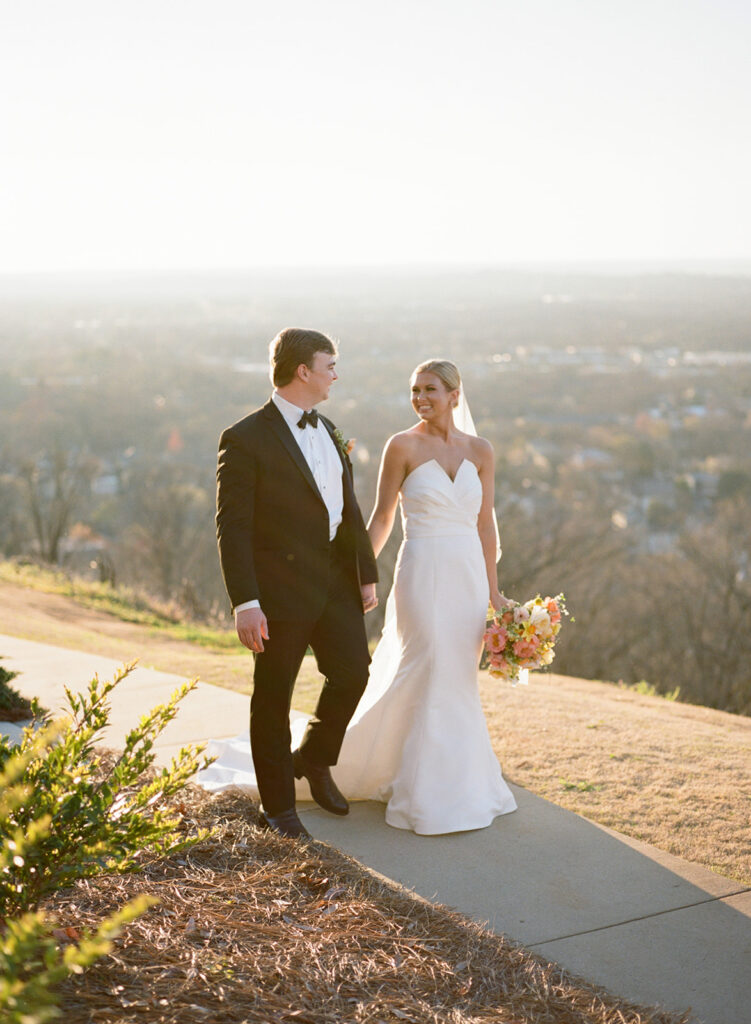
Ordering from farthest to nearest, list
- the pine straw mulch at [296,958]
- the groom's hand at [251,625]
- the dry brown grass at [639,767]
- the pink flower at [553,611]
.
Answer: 1. the pink flower at [553,611]
2. the dry brown grass at [639,767]
3. the groom's hand at [251,625]
4. the pine straw mulch at [296,958]

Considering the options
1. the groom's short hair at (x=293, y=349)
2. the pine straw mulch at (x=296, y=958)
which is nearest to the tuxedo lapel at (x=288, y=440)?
the groom's short hair at (x=293, y=349)

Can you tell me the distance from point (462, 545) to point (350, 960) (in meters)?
2.52

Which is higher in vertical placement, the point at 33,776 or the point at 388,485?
the point at 388,485

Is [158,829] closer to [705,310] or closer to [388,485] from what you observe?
[388,485]

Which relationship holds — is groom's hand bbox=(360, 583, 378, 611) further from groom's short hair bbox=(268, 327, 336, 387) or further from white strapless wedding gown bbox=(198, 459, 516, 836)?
groom's short hair bbox=(268, 327, 336, 387)

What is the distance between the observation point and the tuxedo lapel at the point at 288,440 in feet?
16.0

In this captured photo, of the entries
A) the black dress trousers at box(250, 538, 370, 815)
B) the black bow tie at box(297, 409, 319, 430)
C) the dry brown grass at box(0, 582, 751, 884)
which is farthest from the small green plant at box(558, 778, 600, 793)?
the black bow tie at box(297, 409, 319, 430)

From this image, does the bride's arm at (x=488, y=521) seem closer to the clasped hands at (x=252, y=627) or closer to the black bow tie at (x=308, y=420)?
the black bow tie at (x=308, y=420)

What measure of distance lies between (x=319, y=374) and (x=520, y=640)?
173cm

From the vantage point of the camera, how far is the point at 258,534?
486 centimetres

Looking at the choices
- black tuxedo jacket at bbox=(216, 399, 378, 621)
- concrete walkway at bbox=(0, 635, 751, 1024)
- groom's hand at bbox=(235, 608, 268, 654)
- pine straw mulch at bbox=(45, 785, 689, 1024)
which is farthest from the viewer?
black tuxedo jacket at bbox=(216, 399, 378, 621)

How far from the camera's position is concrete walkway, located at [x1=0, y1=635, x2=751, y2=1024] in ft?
12.2

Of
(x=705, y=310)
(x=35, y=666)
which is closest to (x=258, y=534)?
(x=35, y=666)

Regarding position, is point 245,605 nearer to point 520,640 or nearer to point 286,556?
point 286,556
